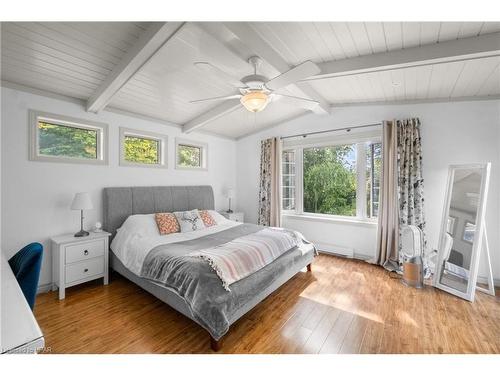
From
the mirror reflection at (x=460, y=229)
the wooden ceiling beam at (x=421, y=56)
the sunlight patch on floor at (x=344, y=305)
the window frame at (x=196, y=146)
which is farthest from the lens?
the window frame at (x=196, y=146)

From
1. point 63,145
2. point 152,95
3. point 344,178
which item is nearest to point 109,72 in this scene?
point 152,95

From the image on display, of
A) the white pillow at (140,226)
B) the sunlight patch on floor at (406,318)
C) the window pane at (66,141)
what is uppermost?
the window pane at (66,141)

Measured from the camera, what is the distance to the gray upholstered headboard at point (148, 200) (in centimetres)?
323

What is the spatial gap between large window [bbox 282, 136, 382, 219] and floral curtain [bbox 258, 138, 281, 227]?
248 millimetres

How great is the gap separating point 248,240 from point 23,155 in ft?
9.02

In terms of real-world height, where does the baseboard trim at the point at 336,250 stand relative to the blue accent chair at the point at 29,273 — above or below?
below

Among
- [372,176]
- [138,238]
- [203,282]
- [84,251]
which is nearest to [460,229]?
[372,176]

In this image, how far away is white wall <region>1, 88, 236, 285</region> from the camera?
251 centimetres

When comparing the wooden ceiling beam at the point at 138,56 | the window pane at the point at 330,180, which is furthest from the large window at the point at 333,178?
the wooden ceiling beam at the point at 138,56

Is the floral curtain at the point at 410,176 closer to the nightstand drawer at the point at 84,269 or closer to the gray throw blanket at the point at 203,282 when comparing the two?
the gray throw blanket at the point at 203,282

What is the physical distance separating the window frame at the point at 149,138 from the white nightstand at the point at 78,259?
1.16 meters

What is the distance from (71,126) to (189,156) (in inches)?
76.4

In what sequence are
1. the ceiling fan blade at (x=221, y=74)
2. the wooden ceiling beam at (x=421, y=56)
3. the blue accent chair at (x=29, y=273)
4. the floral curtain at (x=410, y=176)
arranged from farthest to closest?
the floral curtain at (x=410, y=176)
the ceiling fan blade at (x=221, y=74)
the wooden ceiling beam at (x=421, y=56)
the blue accent chair at (x=29, y=273)

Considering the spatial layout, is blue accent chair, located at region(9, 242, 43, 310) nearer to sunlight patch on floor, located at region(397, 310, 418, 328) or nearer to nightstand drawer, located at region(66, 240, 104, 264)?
nightstand drawer, located at region(66, 240, 104, 264)
